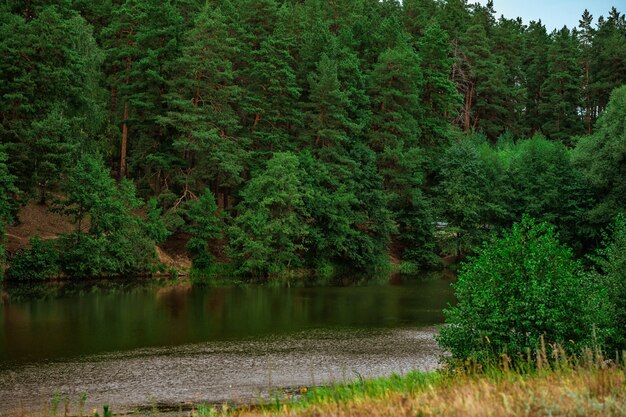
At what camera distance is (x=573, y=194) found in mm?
55750

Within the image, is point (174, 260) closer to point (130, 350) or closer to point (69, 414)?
point (130, 350)

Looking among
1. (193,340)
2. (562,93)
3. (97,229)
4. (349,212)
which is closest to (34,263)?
(97,229)

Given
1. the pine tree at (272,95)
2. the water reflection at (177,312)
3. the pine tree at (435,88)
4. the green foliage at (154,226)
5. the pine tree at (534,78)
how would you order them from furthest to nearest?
the pine tree at (534,78)
the pine tree at (435,88)
the pine tree at (272,95)
the green foliage at (154,226)
the water reflection at (177,312)

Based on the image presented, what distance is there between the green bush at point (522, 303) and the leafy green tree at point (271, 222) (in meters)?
31.5

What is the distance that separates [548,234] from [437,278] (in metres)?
37.1

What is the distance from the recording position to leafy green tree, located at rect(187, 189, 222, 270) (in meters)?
46.8

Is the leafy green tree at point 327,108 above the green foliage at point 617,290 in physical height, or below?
above

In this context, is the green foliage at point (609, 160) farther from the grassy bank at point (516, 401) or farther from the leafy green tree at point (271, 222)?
the grassy bank at point (516, 401)

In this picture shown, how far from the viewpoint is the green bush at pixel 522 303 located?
1438 cm

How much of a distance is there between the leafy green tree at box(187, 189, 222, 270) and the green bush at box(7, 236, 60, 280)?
32.3ft

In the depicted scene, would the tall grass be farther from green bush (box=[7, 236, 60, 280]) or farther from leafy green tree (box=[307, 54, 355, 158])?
leafy green tree (box=[307, 54, 355, 158])

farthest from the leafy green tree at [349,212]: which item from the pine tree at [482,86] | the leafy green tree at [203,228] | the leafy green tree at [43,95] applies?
the pine tree at [482,86]

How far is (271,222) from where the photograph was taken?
47.4 metres

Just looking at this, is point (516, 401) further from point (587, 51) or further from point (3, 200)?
point (587, 51)
